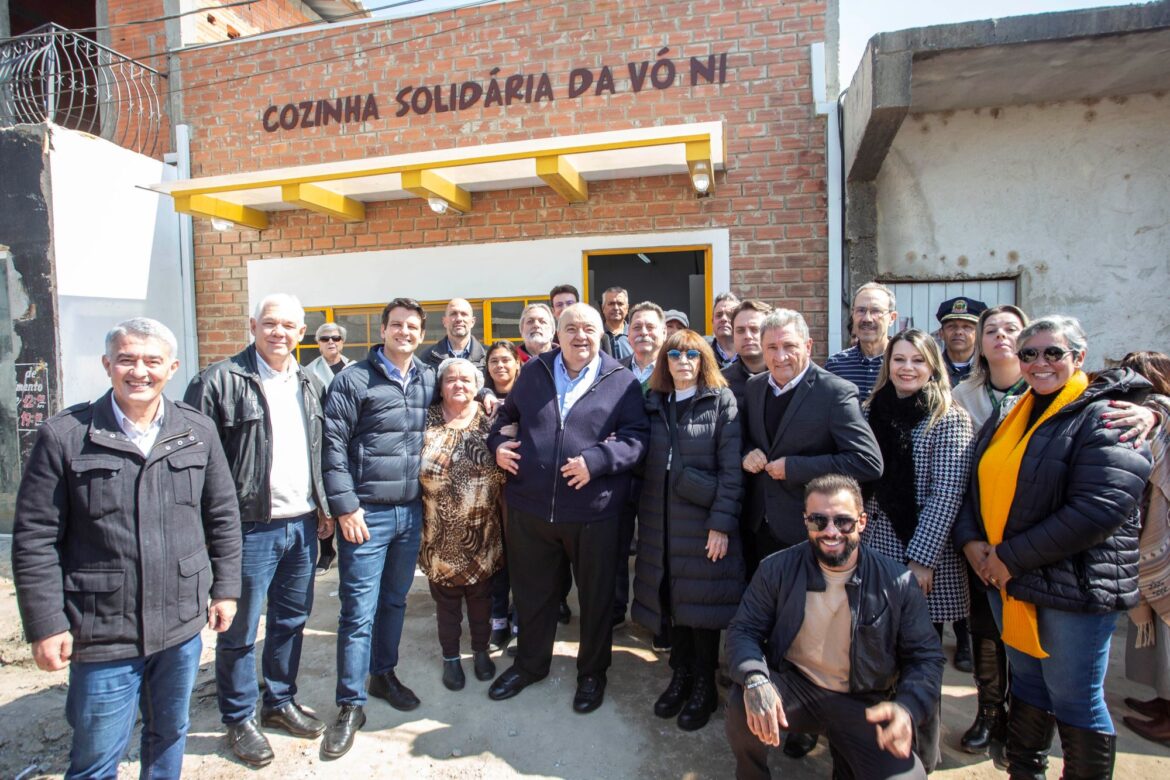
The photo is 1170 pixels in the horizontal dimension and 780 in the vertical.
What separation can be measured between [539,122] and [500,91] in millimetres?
511

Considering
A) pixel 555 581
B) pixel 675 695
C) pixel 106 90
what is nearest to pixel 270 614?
pixel 555 581

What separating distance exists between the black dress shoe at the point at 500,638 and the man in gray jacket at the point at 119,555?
1734mm

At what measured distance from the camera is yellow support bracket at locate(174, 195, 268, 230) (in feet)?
19.0

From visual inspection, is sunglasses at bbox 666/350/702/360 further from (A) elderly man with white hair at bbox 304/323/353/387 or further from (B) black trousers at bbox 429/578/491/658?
(A) elderly man with white hair at bbox 304/323/353/387

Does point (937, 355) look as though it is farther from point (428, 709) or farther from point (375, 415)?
point (428, 709)

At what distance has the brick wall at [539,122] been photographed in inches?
218

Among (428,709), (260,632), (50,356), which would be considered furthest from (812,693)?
(50,356)

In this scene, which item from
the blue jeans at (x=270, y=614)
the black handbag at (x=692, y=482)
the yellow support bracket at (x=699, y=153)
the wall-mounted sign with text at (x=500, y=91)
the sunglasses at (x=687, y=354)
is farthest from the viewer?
the wall-mounted sign with text at (x=500, y=91)

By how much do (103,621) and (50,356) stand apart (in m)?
5.23

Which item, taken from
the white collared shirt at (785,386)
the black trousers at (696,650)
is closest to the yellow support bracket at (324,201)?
the white collared shirt at (785,386)

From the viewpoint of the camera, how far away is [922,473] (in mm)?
2768

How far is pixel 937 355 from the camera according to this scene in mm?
2807

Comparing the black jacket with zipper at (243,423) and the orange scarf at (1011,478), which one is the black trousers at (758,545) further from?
the black jacket with zipper at (243,423)

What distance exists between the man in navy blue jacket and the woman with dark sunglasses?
1125 millimetres
